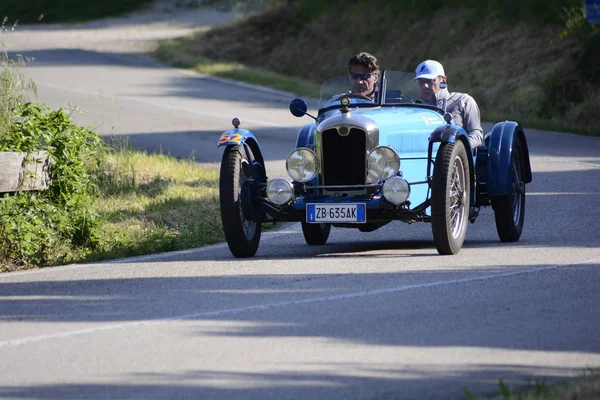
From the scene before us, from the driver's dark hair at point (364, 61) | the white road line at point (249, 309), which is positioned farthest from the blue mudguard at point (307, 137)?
the white road line at point (249, 309)

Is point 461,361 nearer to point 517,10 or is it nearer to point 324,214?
point 324,214

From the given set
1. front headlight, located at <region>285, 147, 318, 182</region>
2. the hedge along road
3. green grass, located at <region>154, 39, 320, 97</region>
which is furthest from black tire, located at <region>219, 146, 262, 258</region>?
green grass, located at <region>154, 39, 320, 97</region>

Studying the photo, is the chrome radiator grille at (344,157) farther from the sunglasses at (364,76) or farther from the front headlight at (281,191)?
the sunglasses at (364,76)

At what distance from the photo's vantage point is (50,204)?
11.3 meters

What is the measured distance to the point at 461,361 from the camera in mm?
6359

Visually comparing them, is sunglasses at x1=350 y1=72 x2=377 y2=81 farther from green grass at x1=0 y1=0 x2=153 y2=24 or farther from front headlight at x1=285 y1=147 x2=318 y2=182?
green grass at x1=0 y1=0 x2=153 y2=24

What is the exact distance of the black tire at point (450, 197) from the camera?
31.7ft

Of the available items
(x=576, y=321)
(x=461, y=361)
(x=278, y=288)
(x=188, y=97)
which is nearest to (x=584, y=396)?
(x=461, y=361)

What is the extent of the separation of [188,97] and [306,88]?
12.5 feet

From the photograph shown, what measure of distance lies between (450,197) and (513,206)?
141 centimetres

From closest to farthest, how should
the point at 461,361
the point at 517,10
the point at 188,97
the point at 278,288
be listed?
the point at 461,361 < the point at 278,288 < the point at 188,97 < the point at 517,10

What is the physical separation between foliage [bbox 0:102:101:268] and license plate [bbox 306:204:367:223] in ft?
8.57

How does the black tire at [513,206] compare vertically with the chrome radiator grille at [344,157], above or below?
below

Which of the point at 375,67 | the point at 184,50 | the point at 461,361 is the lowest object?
the point at 461,361
